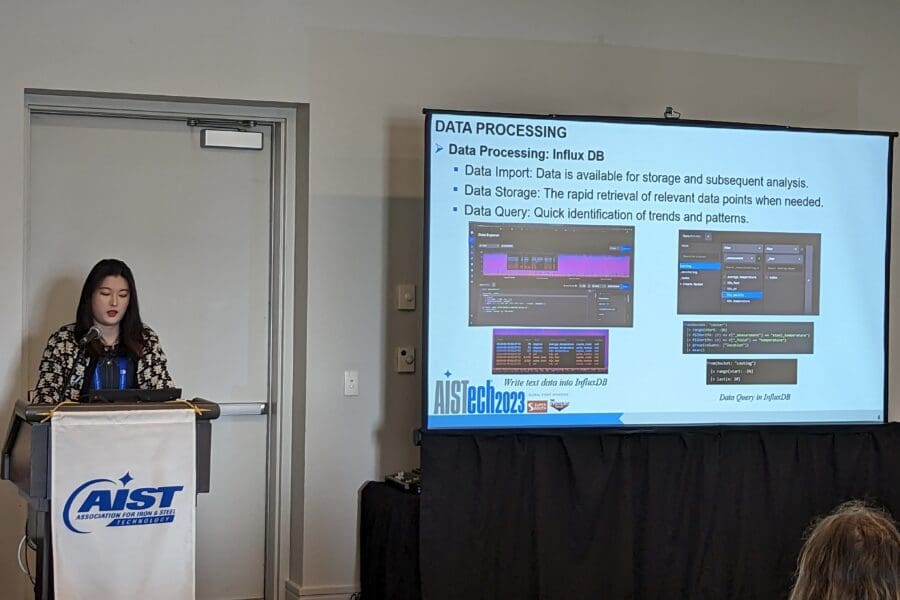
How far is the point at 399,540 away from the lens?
13.5ft

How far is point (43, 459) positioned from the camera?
2898mm

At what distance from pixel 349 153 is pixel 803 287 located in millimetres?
1938

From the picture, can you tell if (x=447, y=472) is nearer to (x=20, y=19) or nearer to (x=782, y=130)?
(x=782, y=130)

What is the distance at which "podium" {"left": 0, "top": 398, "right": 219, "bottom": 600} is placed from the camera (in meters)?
2.88

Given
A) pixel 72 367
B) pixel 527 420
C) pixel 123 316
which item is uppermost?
pixel 123 316

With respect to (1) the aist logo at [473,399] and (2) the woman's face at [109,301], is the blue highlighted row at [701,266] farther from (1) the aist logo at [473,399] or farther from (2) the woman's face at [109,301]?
(2) the woman's face at [109,301]

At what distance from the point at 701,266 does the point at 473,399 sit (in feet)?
3.45

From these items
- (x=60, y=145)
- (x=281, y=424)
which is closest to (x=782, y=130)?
(x=281, y=424)

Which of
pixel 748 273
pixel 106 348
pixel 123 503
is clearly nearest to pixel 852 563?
pixel 123 503

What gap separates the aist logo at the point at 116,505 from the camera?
2.88 metres

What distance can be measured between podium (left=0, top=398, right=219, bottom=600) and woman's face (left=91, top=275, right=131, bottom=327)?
0.83m

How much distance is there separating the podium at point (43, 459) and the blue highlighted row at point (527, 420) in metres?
1.16

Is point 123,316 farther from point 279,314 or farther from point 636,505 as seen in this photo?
point 636,505

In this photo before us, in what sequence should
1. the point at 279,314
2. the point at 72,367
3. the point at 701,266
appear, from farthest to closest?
the point at 279,314, the point at 701,266, the point at 72,367
